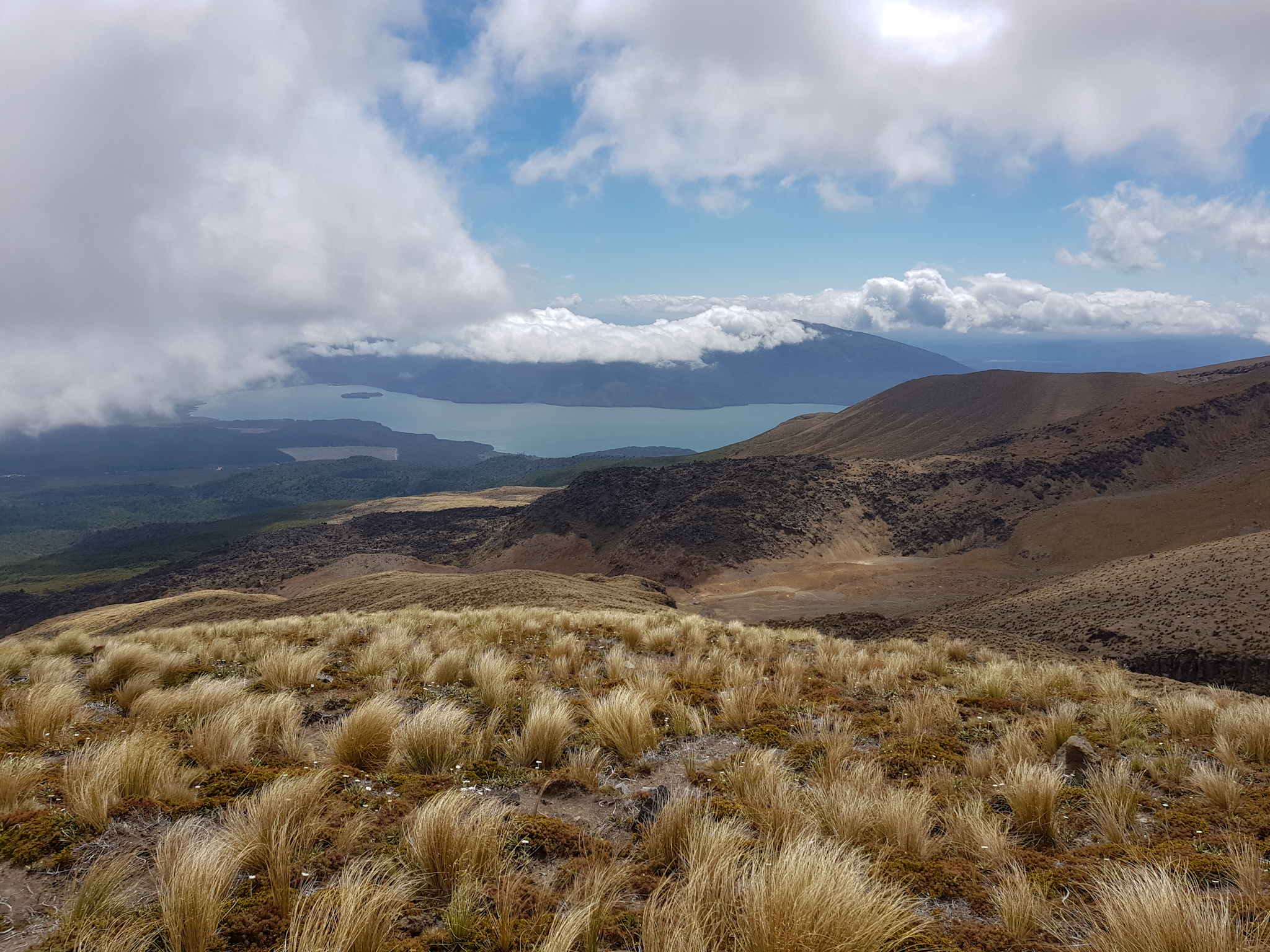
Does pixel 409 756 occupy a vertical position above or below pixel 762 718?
above

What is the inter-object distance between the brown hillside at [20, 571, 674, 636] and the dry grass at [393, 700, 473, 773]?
1271 cm

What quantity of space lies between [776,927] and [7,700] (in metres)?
7.81

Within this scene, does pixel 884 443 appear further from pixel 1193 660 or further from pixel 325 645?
pixel 325 645

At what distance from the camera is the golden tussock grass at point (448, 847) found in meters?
3.10

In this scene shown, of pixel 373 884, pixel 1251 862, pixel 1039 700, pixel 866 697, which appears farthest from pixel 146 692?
pixel 1039 700

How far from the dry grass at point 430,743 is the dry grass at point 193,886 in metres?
1.68

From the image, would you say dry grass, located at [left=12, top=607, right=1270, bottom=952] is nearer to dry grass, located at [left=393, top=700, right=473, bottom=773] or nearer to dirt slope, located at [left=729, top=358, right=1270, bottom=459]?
dry grass, located at [left=393, top=700, right=473, bottom=773]

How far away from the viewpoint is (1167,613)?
16.5 m

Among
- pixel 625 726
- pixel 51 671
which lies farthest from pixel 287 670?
pixel 625 726

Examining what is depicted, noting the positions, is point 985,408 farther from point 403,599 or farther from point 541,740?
point 541,740

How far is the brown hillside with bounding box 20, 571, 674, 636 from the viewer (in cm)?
2122

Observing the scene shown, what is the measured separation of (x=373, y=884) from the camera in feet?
9.16

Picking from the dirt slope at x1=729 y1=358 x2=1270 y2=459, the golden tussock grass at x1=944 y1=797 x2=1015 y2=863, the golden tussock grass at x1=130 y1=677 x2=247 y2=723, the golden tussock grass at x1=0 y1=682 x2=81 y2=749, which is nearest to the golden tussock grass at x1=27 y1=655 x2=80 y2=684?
the golden tussock grass at x1=0 y1=682 x2=81 y2=749

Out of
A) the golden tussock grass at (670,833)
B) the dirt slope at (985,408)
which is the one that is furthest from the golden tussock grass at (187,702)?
the dirt slope at (985,408)
